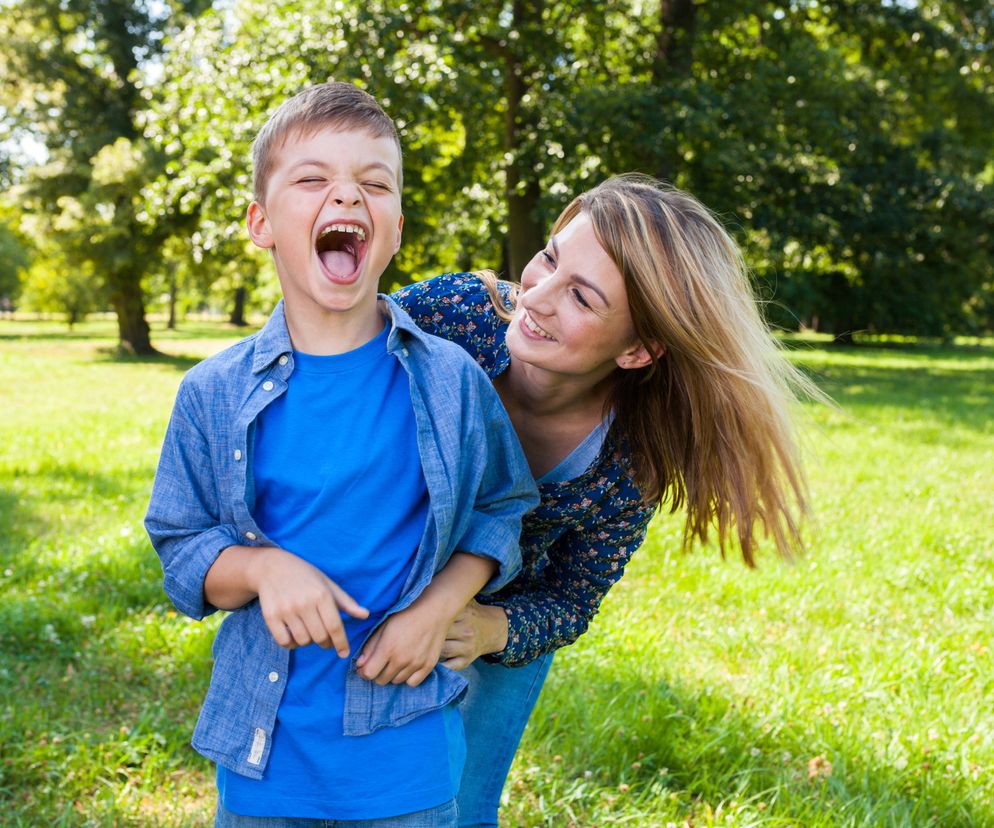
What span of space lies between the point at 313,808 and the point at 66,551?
400 cm

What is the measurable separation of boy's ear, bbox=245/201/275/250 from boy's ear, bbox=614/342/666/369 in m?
0.93

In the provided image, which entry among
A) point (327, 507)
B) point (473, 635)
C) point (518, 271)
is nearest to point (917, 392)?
point (518, 271)

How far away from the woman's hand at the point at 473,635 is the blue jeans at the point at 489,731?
0.32 meters

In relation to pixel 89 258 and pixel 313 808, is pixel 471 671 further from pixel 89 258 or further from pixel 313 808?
pixel 89 258

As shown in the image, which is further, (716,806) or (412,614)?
(716,806)

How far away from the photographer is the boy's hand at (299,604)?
1595 millimetres

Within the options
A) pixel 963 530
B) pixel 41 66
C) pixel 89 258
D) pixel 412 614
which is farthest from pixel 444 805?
pixel 41 66

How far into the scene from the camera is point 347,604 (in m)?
1.65

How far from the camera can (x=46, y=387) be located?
14234 millimetres

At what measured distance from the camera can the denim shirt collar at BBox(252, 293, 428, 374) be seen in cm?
176

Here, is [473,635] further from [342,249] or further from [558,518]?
[342,249]

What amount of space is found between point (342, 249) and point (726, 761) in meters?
2.24

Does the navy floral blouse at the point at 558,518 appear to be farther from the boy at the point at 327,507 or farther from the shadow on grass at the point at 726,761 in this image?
the shadow on grass at the point at 726,761

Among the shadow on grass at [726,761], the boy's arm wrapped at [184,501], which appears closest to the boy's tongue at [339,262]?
the boy's arm wrapped at [184,501]
